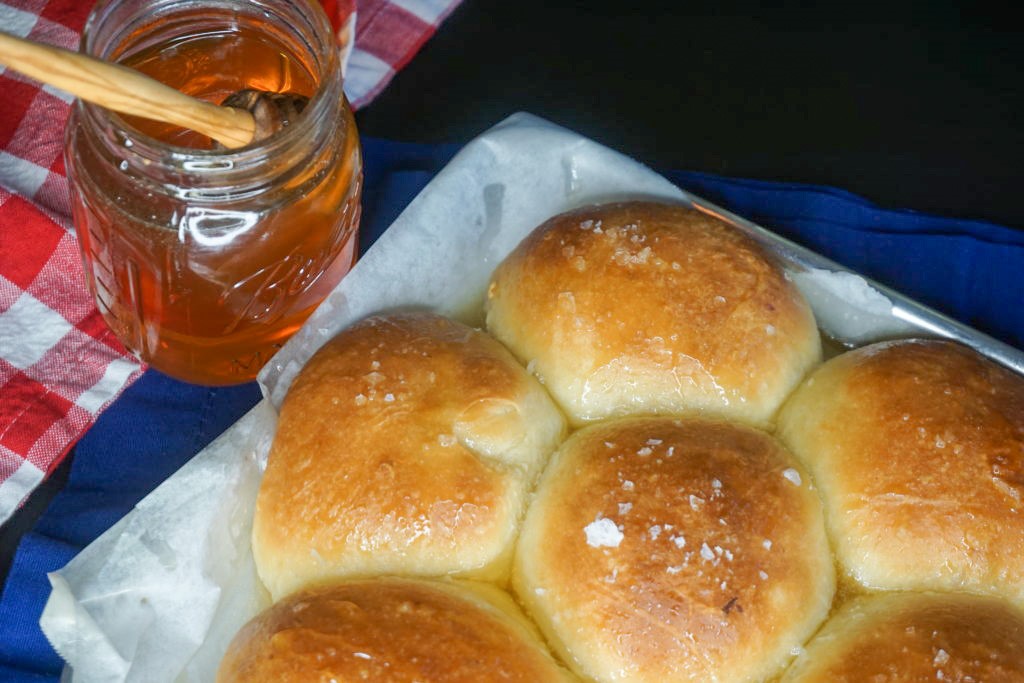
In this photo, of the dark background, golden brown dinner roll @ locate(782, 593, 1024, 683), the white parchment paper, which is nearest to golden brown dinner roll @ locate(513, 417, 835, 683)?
golden brown dinner roll @ locate(782, 593, 1024, 683)

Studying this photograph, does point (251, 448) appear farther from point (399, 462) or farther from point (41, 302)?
point (41, 302)

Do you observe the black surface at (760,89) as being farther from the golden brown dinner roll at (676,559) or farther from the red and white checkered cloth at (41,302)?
the golden brown dinner roll at (676,559)

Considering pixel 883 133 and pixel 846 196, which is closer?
pixel 846 196

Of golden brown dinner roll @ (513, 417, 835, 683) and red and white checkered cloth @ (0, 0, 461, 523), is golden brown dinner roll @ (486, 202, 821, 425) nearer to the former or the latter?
golden brown dinner roll @ (513, 417, 835, 683)

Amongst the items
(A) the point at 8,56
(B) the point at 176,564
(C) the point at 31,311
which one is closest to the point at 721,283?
(B) the point at 176,564

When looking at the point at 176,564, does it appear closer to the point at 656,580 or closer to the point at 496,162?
the point at 656,580

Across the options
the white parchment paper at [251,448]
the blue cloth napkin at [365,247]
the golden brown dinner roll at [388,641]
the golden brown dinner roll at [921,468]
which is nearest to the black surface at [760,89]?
the blue cloth napkin at [365,247]
